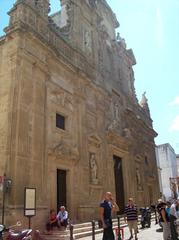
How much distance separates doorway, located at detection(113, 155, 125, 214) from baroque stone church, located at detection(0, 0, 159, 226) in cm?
6

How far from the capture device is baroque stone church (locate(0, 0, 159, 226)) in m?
9.75

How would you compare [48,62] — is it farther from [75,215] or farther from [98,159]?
[75,215]

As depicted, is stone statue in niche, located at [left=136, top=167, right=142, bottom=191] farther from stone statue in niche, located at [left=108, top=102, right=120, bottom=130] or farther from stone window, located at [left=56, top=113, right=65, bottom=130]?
stone window, located at [left=56, top=113, right=65, bottom=130]

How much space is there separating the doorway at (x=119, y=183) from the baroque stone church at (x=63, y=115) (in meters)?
0.06

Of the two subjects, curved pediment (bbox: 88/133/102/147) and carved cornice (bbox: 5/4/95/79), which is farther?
curved pediment (bbox: 88/133/102/147)

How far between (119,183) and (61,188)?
6.37m

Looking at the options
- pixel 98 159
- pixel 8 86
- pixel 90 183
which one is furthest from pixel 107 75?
pixel 8 86

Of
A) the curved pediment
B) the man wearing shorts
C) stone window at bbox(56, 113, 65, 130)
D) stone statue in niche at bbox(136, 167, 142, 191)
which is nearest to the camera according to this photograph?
the man wearing shorts

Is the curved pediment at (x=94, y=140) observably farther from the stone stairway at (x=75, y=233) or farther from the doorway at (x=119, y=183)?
the stone stairway at (x=75, y=233)

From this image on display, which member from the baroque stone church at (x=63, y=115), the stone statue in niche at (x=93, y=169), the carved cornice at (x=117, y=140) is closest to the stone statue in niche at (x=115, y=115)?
the baroque stone church at (x=63, y=115)

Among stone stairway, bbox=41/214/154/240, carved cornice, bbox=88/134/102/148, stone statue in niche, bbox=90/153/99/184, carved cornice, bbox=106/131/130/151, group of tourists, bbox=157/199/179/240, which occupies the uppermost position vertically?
carved cornice, bbox=106/131/130/151

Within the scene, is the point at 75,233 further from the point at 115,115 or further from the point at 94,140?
the point at 115,115

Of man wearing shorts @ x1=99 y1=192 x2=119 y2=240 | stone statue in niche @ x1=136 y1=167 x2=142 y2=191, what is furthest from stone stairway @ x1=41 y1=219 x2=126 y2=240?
stone statue in niche @ x1=136 y1=167 x2=142 y2=191

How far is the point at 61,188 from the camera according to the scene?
11.5 m
